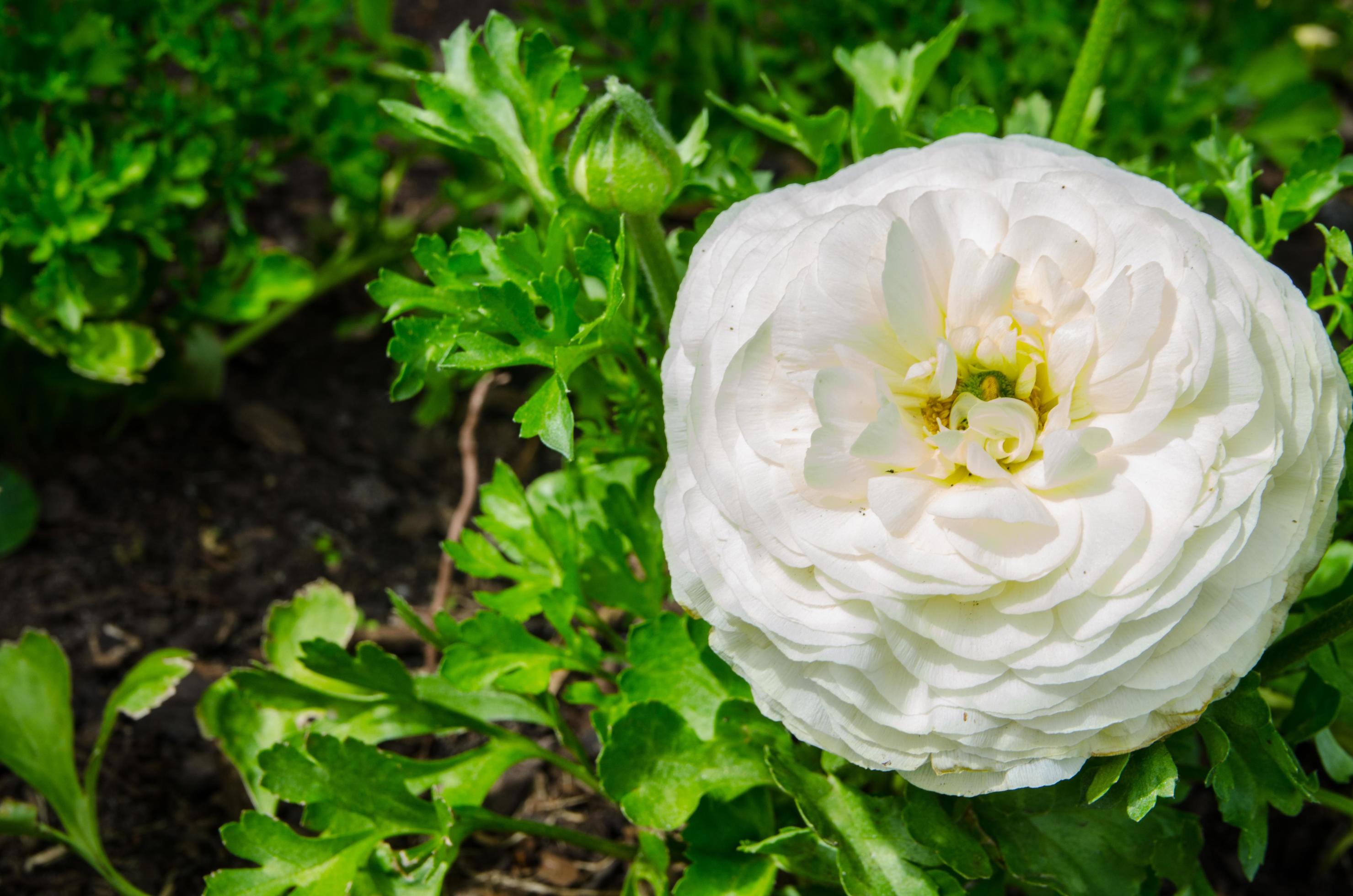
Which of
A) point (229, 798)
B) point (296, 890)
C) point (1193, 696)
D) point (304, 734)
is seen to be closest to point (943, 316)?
point (1193, 696)

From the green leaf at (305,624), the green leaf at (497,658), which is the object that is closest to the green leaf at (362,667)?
the green leaf at (497,658)

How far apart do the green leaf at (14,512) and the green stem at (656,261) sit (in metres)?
1.25

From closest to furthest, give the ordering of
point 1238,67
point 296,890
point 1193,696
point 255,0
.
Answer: point 1193,696 → point 296,890 → point 255,0 → point 1238,67

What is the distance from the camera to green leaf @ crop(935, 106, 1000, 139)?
4.25 feet

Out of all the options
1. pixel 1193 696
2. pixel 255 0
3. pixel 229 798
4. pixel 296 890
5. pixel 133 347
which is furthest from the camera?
pixel 255 0

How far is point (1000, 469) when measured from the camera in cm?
94

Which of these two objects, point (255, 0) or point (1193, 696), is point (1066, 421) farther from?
point (255, 0)

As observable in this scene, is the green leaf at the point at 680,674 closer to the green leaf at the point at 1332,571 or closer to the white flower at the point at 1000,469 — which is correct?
the white flower at the point at 1000,469

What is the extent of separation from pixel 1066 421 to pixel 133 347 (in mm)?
1478

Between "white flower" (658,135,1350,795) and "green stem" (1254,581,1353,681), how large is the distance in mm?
132

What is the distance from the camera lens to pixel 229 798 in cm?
173

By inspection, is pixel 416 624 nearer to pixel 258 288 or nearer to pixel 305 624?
pixel 305 624

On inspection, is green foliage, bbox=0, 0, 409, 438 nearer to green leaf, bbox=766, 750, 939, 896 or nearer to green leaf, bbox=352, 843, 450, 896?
green leaf, bbox=352, 843, 450, 896

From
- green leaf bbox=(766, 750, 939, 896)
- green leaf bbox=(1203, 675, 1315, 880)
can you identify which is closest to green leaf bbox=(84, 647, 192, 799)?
green leaf bbox=(766, 750, 939, 896)
